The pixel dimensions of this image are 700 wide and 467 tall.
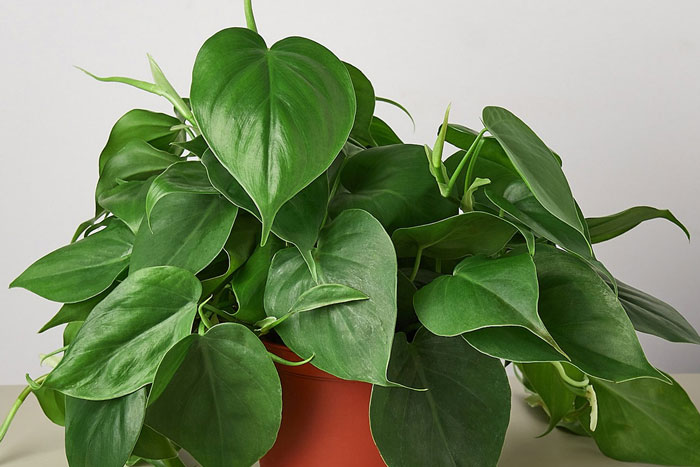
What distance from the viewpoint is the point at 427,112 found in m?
1.20

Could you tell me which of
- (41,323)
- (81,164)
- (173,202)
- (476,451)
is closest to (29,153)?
(81,164)

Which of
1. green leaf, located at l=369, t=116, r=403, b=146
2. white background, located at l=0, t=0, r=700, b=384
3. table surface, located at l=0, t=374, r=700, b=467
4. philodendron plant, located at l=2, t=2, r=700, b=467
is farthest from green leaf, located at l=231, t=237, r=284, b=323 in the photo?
white background, located at l=0, t=0, r=700, b=384

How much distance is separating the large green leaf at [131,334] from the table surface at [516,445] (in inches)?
12.3

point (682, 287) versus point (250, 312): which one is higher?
point (250, 312)

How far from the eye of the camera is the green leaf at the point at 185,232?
54 centimetres

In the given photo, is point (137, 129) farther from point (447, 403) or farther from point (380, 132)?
point (447, 403)

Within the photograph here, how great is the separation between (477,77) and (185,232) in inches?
29.3

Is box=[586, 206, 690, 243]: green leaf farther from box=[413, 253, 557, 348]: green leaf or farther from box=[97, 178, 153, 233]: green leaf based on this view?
box=[97, 178, 153, 233]: green leaf

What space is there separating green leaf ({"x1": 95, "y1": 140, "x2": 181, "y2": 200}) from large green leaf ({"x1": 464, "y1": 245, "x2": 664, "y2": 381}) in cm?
31

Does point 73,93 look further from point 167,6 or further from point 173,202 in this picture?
point 173,202

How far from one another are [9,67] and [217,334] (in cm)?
92

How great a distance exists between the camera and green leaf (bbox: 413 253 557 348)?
0.45 meters

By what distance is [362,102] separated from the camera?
2.10ft

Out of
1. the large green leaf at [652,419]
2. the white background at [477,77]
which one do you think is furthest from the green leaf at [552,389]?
the white background at [477,77]
